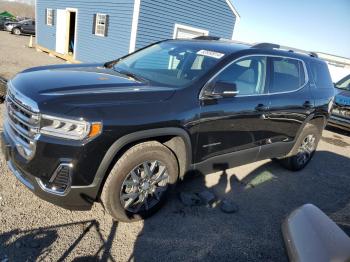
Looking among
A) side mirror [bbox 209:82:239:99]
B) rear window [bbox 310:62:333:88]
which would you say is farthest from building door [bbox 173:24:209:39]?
side mirror [bbox 209:82:239:99]

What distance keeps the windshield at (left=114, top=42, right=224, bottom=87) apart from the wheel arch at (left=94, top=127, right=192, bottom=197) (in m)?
0.57

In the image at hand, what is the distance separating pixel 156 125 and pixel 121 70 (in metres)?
1.35

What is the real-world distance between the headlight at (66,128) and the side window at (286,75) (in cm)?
263

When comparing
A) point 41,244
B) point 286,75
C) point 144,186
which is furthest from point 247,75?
point 41,244

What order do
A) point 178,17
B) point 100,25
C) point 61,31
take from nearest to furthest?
point 178,17 → point 100,25 → point 61,31

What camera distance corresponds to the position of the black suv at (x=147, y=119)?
8.86 ft

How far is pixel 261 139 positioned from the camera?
436 centimetres

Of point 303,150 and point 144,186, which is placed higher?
point 144,186

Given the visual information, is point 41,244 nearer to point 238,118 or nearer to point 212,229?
point 212,229

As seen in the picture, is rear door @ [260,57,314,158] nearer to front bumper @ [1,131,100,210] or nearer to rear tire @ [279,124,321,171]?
rear tire @ [279,124,321,171]

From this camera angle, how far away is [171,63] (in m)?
3.97

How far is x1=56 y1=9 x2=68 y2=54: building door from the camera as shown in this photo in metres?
16.2

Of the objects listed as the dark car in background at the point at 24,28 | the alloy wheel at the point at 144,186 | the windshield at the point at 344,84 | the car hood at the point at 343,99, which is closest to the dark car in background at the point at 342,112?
the car hood at the point at 343,99

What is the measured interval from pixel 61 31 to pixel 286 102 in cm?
1488
